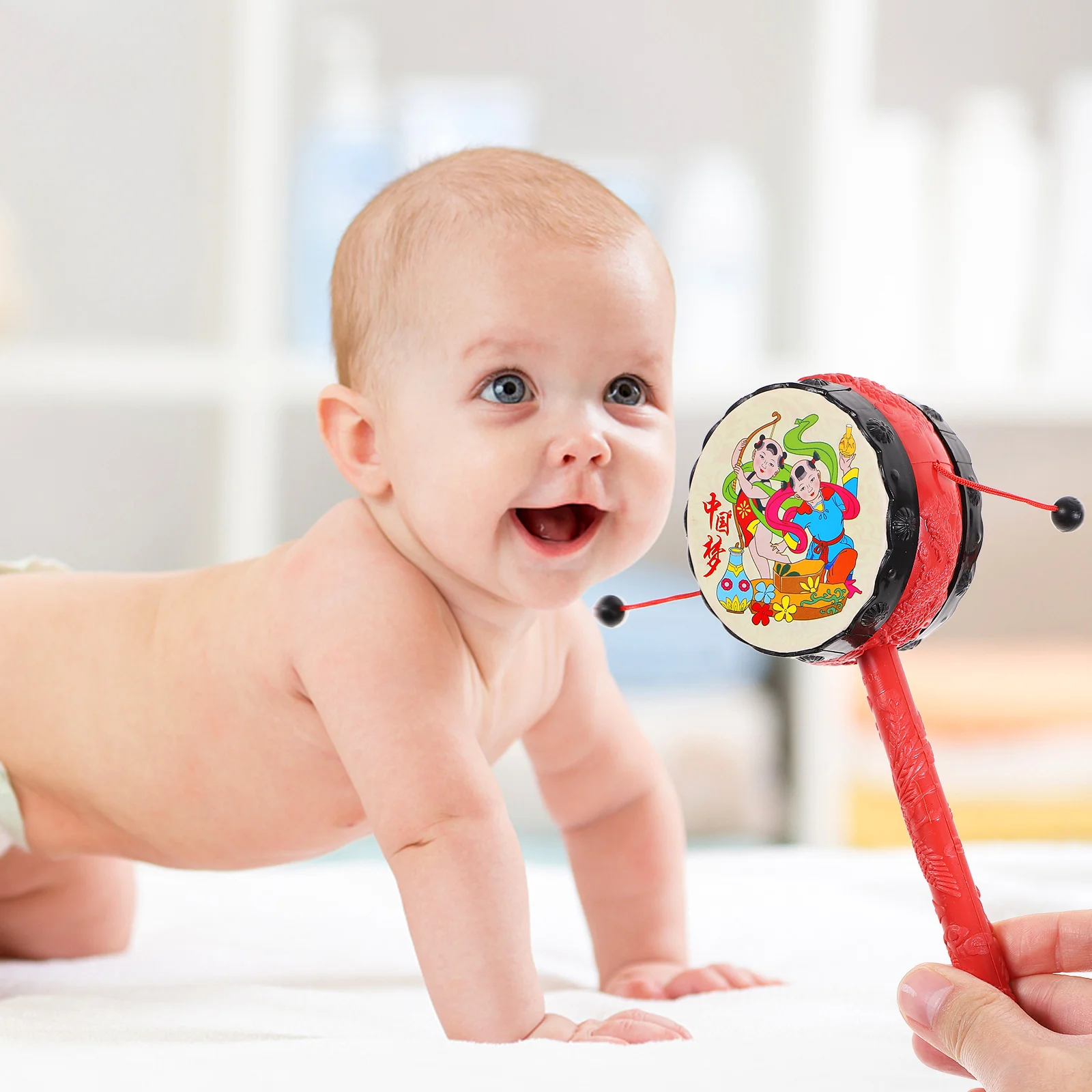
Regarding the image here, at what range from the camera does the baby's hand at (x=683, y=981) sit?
72 centimetres

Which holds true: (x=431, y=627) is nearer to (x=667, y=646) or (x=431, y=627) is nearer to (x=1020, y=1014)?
(x=1020, y=1014)

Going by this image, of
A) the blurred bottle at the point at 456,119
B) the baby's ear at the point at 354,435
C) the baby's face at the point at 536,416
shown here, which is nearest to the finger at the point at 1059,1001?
the baby's face at the point at 536,416

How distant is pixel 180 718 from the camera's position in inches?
27.5

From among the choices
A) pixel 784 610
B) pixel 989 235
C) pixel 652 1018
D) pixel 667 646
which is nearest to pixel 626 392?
pixel 784 610

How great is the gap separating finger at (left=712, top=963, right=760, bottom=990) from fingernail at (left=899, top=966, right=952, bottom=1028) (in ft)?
0.72

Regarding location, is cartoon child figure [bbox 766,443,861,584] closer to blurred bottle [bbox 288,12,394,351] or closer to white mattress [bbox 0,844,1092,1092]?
white mattress [bbox 0,844,1092,1092]

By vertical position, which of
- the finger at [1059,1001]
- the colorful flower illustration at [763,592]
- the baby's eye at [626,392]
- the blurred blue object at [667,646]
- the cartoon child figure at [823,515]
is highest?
the baby's eye at [626,392]

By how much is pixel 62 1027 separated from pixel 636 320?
1.41ft

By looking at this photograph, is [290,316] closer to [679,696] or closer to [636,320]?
[679,696]

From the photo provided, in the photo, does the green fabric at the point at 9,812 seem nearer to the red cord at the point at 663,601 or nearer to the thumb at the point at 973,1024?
the red cord at the point at 663,601

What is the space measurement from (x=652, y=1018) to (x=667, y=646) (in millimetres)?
1040

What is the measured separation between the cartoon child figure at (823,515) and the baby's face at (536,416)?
0.35 ft

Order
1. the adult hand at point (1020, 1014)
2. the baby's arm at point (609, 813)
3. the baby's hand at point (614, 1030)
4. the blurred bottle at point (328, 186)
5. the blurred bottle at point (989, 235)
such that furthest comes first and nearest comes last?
the blurred bottle at point (989, 235)
the blurred bottle at point (328, 186)
the baby's arm at point (609, 813)
the baby's hand at point (614, 1030)
the adult hand at point (1020, 1014)

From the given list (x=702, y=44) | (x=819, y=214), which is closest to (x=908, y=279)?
(x=819, y=214)
